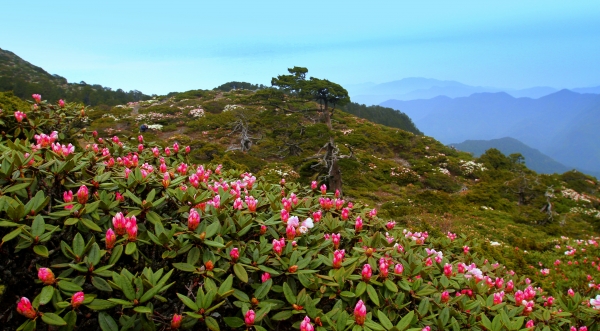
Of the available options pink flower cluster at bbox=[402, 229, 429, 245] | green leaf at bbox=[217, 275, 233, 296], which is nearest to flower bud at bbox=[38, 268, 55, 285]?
green leaf at bbox=[217, 275, 233, 296]

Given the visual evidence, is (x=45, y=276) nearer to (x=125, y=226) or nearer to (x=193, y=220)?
(x=125, y=226)

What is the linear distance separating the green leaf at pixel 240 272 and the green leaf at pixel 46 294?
2.25 feet

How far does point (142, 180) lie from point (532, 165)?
203071 millimetres

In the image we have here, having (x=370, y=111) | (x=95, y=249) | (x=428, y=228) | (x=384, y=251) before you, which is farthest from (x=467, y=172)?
(x=370, y=111)

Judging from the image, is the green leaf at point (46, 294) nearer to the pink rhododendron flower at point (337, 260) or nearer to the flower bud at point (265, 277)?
the flower bud at point (265, 277)

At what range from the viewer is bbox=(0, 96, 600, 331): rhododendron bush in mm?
1287

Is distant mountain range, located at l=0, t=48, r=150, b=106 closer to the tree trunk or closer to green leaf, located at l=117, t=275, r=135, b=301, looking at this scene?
the tree trunk

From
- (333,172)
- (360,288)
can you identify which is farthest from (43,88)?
(360,288)

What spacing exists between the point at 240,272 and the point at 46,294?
73cm

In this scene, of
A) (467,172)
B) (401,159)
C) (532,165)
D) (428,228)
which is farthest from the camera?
(532,165)

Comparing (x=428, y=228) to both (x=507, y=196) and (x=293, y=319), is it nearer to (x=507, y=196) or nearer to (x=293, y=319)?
(x=293, y=319)

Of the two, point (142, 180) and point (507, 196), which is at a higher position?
point (142, 180)

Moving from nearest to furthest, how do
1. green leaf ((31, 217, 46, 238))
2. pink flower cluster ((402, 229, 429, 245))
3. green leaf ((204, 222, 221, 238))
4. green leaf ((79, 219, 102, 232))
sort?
green leaf ((31, 217, 46, 238)) → green leaf ((79, 219, 102, 232)) → green leaf ((204, 222, 221, 238)) → pink flower cluster ((402, 229, 429, 245))

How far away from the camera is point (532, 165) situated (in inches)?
6471
